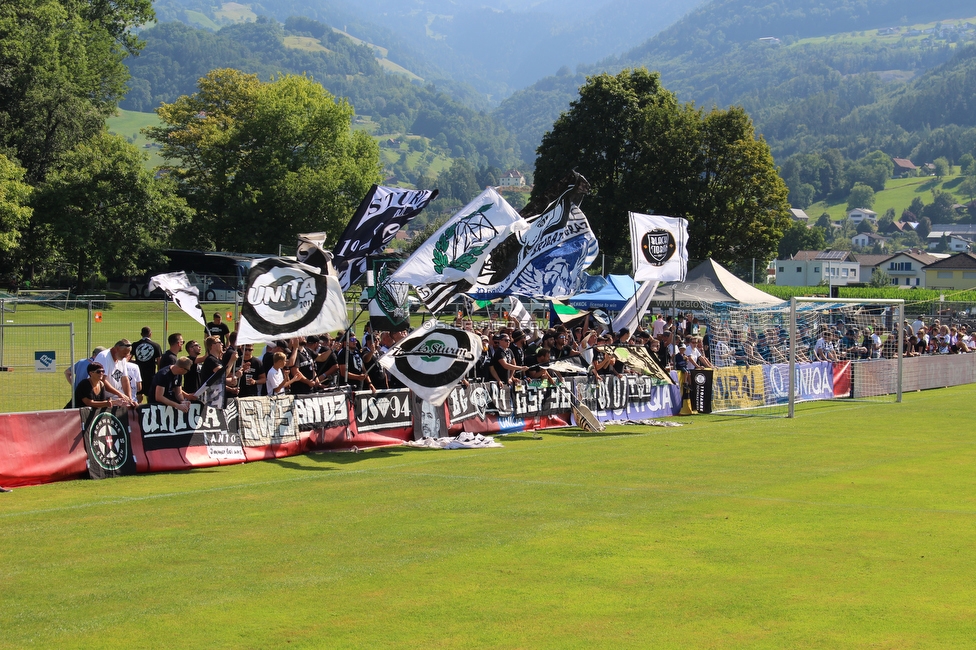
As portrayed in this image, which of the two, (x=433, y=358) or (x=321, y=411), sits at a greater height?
(x=433, y=358)

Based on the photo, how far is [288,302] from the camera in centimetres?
1549

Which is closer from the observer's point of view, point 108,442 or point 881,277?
point 108,442

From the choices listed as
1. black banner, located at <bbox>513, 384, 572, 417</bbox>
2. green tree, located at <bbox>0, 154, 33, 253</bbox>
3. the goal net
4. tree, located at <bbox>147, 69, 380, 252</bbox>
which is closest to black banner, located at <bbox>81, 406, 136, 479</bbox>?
black banner, located at <bbox>513, 384, 572, 417</bbox>

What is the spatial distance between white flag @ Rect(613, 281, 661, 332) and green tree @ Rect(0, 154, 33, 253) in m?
31.3

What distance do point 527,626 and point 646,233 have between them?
16527mm

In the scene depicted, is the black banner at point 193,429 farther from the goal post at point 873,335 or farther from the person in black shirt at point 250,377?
the goal post at point 873,335

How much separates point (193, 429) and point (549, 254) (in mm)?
8983

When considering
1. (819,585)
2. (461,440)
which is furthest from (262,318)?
(819,585)

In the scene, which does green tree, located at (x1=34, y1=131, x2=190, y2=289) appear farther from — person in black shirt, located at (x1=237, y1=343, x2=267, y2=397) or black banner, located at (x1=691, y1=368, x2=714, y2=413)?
person in black shirt, located at (x1=237, y1=343, x2=267, y2=397)

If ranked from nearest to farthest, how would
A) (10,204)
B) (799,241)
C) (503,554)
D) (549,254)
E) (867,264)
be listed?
1. (503,554)
2. (549,254)
3. (10,204)
4. (867,264)
5. (799,241)

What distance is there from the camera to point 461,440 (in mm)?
18000

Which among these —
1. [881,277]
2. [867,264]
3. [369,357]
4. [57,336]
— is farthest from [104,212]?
[867,264]

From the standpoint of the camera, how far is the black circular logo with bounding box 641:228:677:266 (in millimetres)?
22750

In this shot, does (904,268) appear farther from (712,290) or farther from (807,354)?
(807,354)
